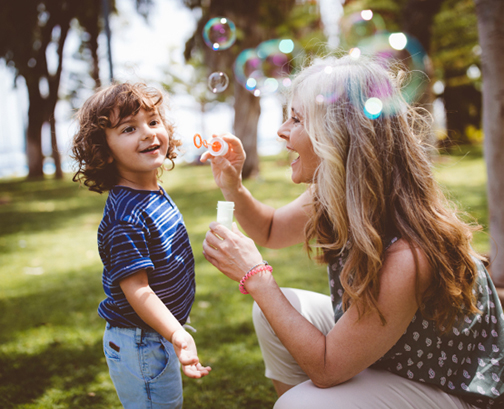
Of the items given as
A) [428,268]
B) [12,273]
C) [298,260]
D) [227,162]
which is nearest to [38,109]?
[12,273]

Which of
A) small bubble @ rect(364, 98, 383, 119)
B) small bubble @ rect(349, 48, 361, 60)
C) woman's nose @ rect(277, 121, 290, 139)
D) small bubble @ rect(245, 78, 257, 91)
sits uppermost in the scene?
small bubble @ rect(245, 78, 257, 91)

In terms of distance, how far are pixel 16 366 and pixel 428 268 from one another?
2288mm

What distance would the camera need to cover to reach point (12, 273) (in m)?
3.99

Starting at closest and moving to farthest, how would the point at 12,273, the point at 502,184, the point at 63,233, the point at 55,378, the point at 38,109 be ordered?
Answer: the point at 55,378 < the point at 502,184 < the point at 12,273 < the point at 63,233 < the point at 38,109

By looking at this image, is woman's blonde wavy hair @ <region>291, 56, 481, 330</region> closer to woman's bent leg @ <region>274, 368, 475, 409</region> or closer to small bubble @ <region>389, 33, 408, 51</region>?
woman's bent leg @ <region>274, 368, 475, 409</region>

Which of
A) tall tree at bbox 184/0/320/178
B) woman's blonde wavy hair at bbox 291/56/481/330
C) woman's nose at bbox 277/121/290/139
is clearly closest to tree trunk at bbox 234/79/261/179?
tall tree at bbox 184/0/320/178

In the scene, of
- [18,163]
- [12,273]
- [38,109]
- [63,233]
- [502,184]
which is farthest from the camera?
[18,163]

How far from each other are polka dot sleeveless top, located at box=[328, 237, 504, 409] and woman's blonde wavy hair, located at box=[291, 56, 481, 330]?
0.21ft

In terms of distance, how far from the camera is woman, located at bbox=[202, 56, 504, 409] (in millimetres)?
1216

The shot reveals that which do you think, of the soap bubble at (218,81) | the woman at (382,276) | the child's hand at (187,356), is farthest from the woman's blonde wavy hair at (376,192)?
the soap bubble at (218,81)

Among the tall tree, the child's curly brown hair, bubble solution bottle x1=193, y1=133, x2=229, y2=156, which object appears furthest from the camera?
the tall tree

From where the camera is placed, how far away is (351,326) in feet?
4.07

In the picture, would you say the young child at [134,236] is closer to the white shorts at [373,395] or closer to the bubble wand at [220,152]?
the bubble wand at [220,152]

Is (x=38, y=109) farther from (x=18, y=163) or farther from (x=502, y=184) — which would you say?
(x=502, y=184)
